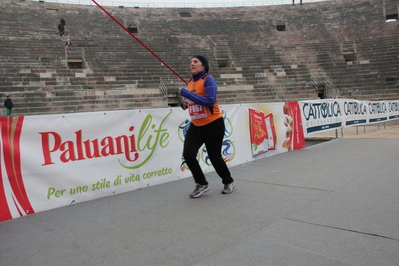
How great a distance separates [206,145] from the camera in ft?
14.1

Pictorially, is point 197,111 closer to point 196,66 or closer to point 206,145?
point 206,145

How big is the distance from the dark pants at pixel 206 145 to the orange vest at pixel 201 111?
0.07m

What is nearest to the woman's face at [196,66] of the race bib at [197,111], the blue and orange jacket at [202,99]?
the blue and orange jacket at [202,99]

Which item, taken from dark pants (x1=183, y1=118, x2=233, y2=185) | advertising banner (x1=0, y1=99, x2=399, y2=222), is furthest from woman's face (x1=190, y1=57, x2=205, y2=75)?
advertising banner (x1=0, y1=99, x2=399, y2=222)

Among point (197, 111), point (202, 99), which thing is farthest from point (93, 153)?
point (202, 99)

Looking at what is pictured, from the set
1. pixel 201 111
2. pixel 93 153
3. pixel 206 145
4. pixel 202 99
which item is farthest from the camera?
pixel 93 153

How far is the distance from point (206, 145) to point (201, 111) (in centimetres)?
46

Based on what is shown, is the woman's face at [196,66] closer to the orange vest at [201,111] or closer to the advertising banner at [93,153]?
the orange vest at [201,111]

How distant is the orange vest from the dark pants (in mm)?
65

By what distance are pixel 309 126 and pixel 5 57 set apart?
17.4m

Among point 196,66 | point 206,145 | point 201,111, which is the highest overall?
point 196,66

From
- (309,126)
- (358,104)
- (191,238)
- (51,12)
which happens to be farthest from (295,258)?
(51,12)

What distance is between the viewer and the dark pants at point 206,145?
4.21 meters

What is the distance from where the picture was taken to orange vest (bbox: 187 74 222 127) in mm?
4156
